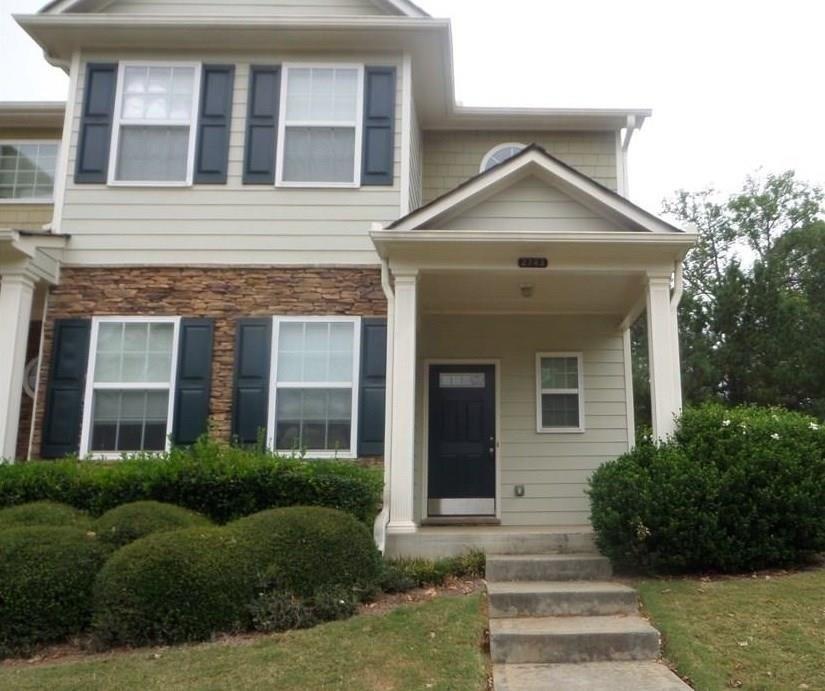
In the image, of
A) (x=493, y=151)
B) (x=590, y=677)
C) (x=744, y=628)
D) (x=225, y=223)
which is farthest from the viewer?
(x=493, y=151)

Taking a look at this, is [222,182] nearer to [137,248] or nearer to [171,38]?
[137,248]

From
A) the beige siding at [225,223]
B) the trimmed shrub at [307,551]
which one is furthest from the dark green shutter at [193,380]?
the trimmed shrub at [307,551]

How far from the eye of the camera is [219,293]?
830cm

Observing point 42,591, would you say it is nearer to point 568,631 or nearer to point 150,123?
point 568,631

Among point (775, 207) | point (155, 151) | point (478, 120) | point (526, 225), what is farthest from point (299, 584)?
point (775, 207)

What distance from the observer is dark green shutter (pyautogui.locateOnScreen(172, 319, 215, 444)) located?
790 cm

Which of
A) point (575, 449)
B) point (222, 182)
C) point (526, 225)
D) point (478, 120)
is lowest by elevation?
point (575, 449)

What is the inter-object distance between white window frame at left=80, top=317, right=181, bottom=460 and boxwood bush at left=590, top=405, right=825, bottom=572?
14.7ft

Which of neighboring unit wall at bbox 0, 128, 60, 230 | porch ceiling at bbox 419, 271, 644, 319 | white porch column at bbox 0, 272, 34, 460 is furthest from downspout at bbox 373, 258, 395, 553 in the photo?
neighboring unit wall at bbox 0, 128, 60, 230

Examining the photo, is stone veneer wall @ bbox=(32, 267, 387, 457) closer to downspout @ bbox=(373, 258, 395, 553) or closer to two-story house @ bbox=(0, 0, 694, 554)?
two-story house @ bbox=(0, 0, 694, 554)

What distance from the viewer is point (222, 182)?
27.9 ft

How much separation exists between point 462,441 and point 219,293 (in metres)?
3.46

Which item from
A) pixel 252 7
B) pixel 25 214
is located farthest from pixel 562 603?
pixel 25 214

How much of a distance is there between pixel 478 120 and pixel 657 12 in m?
4.32
